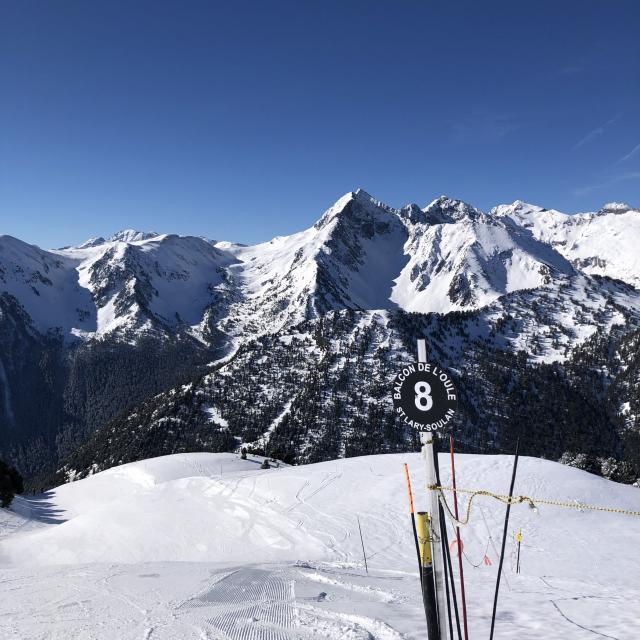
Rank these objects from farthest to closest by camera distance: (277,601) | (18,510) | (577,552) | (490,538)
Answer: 1. (18,510)
2. (490,538)
3. (577,552)
4. (277,601)

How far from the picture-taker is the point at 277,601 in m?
17.1

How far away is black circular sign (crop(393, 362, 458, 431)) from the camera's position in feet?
25.7

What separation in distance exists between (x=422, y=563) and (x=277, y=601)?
463 inches

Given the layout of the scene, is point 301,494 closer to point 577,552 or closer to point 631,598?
point 577,552

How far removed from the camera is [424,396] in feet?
26.1

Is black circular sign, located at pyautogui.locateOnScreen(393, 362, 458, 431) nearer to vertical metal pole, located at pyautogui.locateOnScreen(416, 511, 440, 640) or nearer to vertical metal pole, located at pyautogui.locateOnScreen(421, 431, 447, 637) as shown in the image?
vertical metal pole, located at pyautogui.locateOnScreen(421, 431, 447, 637)

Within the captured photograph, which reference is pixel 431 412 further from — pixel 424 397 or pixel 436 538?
pixel 436 538

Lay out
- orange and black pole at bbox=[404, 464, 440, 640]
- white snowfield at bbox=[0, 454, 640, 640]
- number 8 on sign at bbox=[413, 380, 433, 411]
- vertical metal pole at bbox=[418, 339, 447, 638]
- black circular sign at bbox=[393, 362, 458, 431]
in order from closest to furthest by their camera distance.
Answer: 1. orange and black pole at bbox=[404, 464, 440, 640]
2. vertical metal pole at bbox=[418, 339, 447, 638]
3. black circular sign at bbox=[393, 362, 458, 431]
4. number 8 on sign at bbox=[413, 380, 433, 411]
5. white snowfield at bbox=[0, 454, 640, 640]

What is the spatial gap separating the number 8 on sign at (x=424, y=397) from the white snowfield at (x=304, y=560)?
825 cm

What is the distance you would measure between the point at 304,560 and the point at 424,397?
26.7 metres

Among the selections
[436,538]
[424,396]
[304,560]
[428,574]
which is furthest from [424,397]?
[304,560]

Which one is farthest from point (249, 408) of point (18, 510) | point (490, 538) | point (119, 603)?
point (119, 603)

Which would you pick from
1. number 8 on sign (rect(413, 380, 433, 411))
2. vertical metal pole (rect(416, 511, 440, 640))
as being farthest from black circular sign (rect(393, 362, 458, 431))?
vertical metal pole (rect(416, 511, 440, 640))

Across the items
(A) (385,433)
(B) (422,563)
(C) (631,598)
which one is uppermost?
(B) (422,563)
